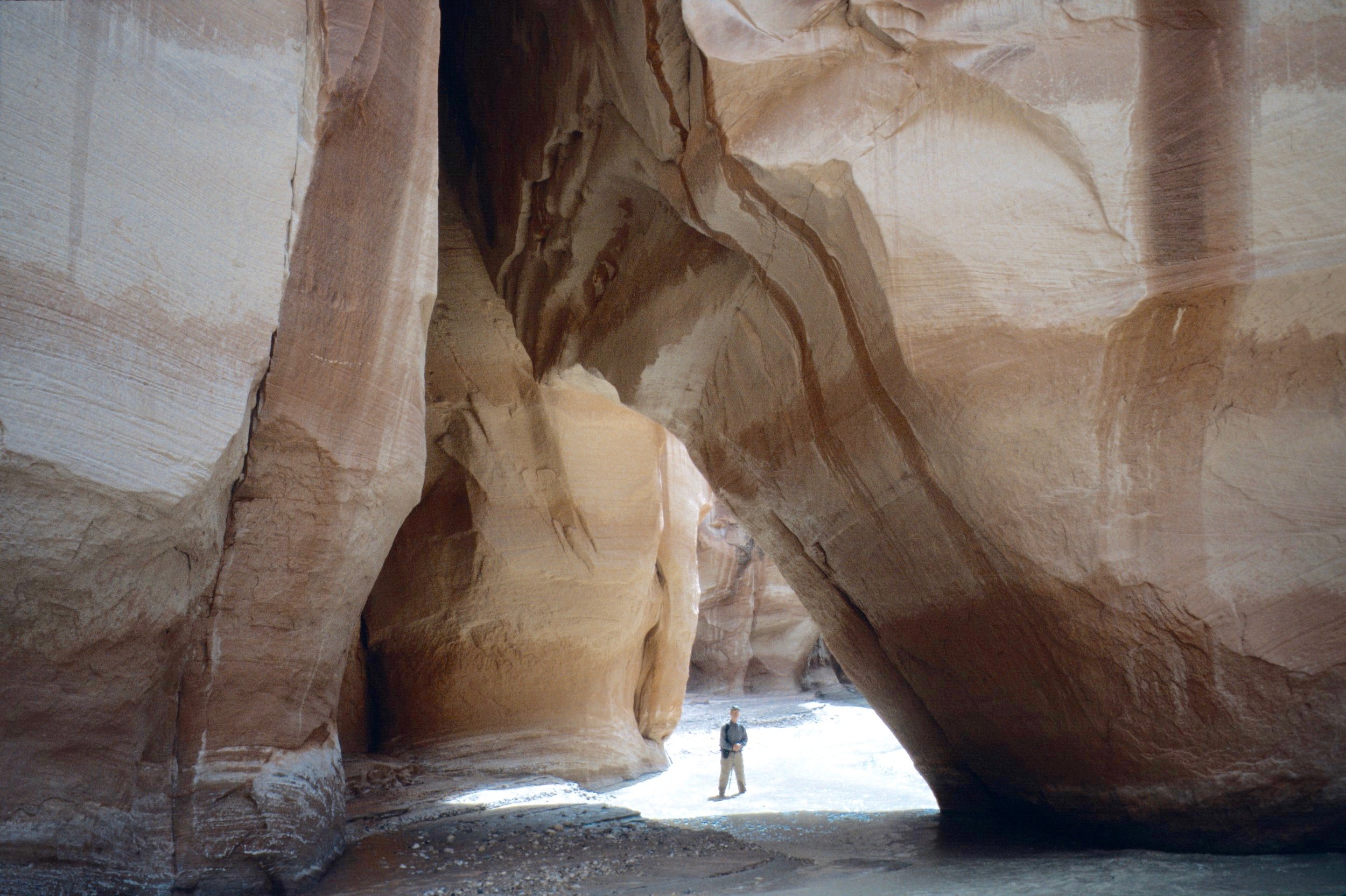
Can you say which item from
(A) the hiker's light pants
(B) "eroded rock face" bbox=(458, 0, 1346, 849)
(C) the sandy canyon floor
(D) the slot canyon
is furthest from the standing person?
(B) "eroded rock face" bbox=(458, 0, 1346, 849)

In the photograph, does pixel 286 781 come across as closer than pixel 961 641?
Yes

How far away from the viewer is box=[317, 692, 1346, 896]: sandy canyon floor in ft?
13.7

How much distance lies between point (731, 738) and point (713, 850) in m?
3.67

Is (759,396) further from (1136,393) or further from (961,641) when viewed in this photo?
(1136,393)

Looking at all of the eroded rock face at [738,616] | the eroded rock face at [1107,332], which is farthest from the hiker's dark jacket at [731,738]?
the eroded rock face at [738,616]

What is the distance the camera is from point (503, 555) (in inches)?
377

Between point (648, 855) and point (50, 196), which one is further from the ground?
point (50, 196)

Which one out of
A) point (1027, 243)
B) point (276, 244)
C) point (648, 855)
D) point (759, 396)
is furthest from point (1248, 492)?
point (276, 244)

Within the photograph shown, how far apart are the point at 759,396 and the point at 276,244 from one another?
11.1 feet

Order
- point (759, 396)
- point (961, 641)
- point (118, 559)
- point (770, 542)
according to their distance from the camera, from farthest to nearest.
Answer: point (770, 542) < point (759, 396) < point (961, 641) < point (118, 559)

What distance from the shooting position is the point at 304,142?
431cm

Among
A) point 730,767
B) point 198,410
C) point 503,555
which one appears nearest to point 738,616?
point 730,767

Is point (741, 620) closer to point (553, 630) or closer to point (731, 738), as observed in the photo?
point (731, 738)

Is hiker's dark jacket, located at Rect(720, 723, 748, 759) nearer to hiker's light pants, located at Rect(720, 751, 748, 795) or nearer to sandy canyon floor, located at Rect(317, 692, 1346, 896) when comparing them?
hiker's light pants, located at Rect(720, 751, 748, 795)
